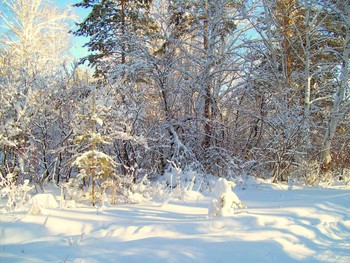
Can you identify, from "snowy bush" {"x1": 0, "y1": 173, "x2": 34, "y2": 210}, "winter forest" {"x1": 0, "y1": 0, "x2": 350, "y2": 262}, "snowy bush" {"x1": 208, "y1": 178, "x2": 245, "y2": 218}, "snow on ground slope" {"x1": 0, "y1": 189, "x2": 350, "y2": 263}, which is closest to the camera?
"snow on ground slope" {"x1": 0, "y1": 189, "x2": 350, "y2": 263}

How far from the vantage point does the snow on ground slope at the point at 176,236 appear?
2400 millimetres

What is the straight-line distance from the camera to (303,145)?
8797 millimetres

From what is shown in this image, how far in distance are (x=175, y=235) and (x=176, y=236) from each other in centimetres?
4

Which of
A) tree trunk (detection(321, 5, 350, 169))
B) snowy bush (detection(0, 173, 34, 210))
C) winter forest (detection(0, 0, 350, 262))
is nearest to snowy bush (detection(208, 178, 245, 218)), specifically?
winter forest (detection(0, 0, 350, 262))

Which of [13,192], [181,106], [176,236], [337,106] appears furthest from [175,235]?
[337,106]

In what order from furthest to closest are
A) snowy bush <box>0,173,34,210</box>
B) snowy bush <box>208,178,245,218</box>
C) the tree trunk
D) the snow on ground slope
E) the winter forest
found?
the tree trunk < the winter forest < snowy bush <box>0,173,34,210</box> < snowy bush <box>208,178,245,218</box> < the snow on ground slope

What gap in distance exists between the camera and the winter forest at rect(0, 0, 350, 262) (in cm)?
681

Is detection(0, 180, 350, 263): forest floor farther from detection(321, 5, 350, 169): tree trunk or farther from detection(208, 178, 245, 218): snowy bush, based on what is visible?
detection(321, 5, 350, 169): tree trunk

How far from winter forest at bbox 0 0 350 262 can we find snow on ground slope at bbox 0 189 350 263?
1688 millimetres

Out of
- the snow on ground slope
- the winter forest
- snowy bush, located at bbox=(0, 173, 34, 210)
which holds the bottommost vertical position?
the snow on ground slope

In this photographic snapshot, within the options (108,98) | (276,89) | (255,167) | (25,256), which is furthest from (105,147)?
(276,89)

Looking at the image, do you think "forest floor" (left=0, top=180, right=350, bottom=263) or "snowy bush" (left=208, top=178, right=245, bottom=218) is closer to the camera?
"forest floor" (left=0, top=180, right=350, bottom=263)

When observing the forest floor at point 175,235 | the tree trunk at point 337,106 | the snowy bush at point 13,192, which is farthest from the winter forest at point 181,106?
the forest floor at point 175,235

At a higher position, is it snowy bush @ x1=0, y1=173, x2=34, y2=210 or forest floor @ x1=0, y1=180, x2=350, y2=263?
snowy bush @ x1=0, y1=173, x2=34, y2=210
